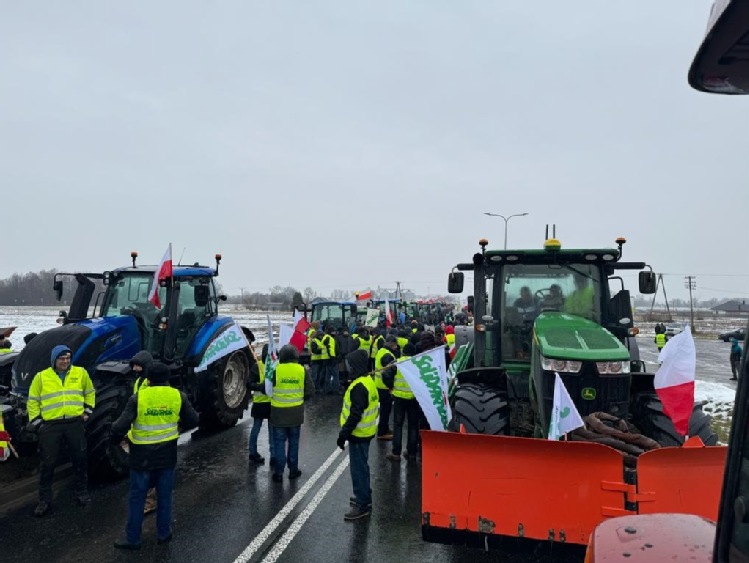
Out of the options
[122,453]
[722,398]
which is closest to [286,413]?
[122,453]

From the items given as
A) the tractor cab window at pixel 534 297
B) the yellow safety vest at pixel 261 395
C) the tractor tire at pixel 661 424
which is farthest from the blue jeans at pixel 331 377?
the tractor tire at pixel 661 424

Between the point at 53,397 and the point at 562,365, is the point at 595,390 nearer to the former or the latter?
the point at 562,365

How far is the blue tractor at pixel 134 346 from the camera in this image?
653cm

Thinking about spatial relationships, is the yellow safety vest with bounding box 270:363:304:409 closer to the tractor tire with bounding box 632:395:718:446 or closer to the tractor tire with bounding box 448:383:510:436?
the tractor tire with bounding box 448:383:510:436

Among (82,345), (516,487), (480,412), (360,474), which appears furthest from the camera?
(82,345)

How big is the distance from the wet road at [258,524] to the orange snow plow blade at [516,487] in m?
0.20

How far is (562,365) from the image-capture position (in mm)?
5035

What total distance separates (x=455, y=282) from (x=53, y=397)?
497 cm

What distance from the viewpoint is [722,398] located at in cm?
1319

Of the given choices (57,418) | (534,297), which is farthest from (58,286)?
(534,297)

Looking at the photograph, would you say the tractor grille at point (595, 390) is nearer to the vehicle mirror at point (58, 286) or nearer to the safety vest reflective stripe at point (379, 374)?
the safety vest reflective stripe at point (379, 374)

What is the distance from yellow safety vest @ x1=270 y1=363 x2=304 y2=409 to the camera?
6.66 m

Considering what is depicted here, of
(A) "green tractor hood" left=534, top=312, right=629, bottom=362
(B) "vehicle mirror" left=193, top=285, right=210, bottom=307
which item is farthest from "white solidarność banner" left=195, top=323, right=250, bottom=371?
(A) "green tractor hood" left=534, top=312, right=629, bottom=362

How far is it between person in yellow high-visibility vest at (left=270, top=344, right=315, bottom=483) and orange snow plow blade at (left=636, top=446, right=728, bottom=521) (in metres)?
4.08
